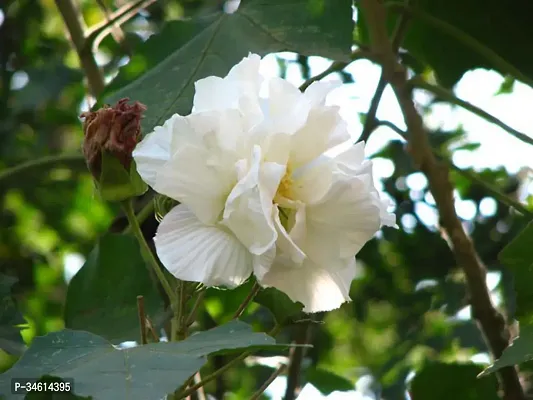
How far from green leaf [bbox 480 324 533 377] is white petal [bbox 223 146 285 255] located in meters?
0.19

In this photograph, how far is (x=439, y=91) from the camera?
0.81 m

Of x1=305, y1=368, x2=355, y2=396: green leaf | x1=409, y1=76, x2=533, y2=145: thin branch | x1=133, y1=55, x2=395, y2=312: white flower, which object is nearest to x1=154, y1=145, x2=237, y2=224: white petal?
x1=133, y1=55, x2=395, y2=312: white flower

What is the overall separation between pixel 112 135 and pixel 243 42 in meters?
0.18

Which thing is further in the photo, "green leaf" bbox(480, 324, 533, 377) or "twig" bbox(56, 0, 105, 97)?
"twig" bbox(56, 0, 105, 97)

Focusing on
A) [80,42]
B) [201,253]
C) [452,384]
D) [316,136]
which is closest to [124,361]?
[201,253]

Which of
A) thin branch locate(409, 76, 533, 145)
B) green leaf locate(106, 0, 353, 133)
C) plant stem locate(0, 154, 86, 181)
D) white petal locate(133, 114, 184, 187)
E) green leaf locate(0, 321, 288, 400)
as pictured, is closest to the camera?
green leaf locate(0, 321, 288, 400)

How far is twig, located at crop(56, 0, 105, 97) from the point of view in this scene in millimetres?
997

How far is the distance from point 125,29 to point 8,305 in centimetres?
101

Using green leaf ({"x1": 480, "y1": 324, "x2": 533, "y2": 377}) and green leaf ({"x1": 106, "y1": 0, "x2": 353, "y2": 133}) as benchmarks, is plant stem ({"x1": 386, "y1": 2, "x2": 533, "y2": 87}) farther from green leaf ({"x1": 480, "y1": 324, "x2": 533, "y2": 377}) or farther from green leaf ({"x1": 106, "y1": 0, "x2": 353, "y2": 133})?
green leaf ({"x1": 480, "y1": 324, "x2": 533, "y2": 377})

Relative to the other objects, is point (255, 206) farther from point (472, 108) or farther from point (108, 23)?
point (108, 23)

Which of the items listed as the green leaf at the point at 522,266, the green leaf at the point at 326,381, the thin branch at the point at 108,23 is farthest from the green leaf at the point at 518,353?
the thin branch at the point at 108,23

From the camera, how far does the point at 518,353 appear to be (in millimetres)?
525

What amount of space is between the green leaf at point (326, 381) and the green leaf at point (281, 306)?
0.40 meters

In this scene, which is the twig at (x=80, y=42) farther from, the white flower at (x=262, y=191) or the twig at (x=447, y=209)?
the white flower at (x=262, y=191)
